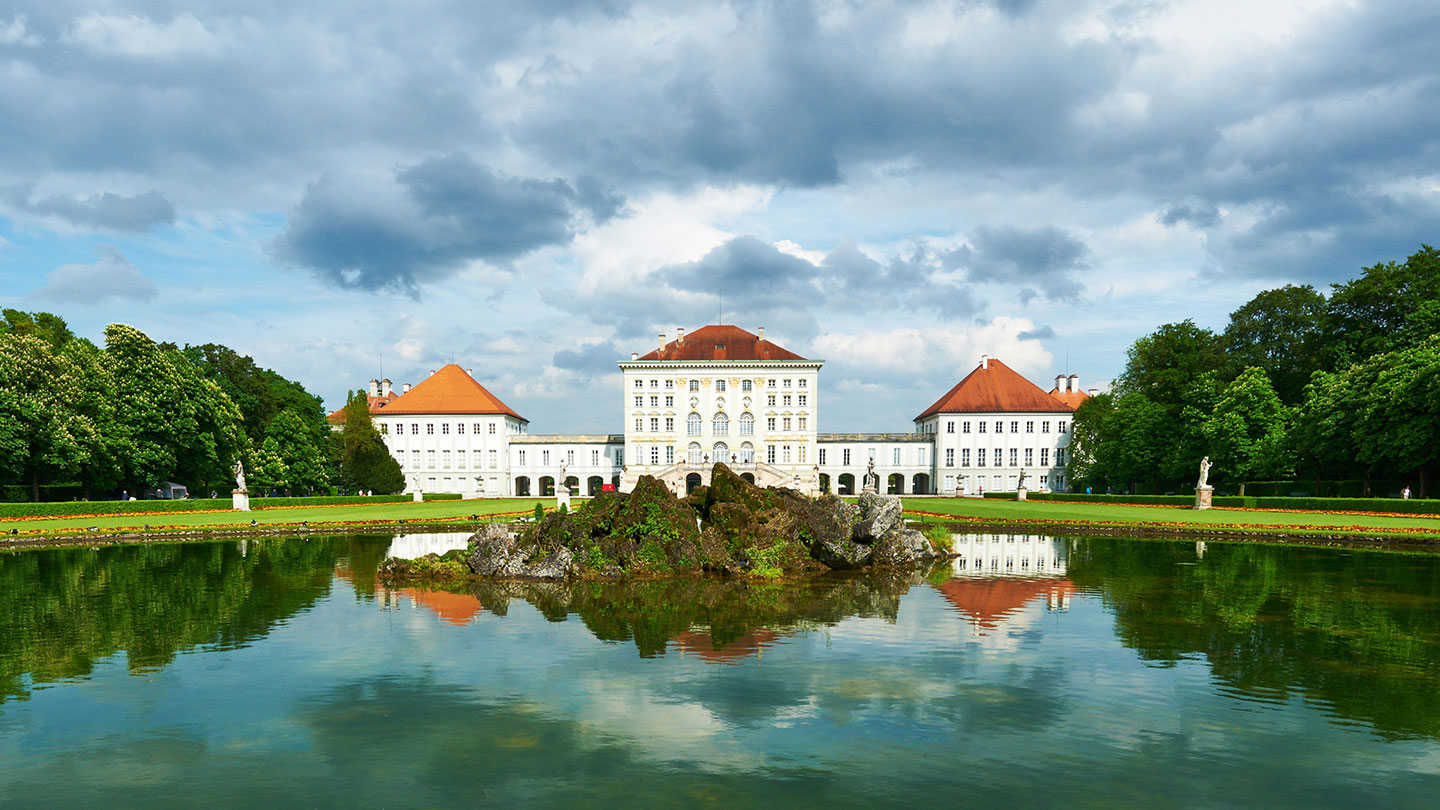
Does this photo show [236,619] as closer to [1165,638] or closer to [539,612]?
[539,612]

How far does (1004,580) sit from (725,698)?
1119 centimetres

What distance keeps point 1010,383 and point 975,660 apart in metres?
82.5

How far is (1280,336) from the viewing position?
60.7 meters

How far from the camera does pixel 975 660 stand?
1060 cm

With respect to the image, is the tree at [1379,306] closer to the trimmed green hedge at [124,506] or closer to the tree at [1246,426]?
the tree at [1246,426]

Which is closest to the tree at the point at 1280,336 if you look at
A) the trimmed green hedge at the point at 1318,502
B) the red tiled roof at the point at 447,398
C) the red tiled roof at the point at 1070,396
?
the trimmed green hedge at the point at 1318,502

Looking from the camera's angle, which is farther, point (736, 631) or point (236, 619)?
point (236, 619)

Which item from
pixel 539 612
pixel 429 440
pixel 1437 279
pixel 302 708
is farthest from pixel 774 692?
pixel 429 440

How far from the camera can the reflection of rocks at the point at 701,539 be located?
19.1m

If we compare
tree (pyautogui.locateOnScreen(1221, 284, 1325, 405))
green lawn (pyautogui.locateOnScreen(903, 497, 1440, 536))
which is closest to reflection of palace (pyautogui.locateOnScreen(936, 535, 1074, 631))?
green lawn (pyautogui.locateOnScreen(903, 497, 1440, 536))

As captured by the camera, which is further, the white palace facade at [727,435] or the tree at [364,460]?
the white palace facade at [727,435]

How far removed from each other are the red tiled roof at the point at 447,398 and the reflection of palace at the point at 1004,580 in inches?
2712

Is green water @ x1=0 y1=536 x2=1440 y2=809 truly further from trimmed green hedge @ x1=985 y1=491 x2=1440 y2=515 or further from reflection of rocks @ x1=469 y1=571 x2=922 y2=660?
trimmed green hedge @ x1=985 y1=491 x2=1440 y2=515

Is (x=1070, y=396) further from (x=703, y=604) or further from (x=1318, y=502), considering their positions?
(x=703, y=604)
